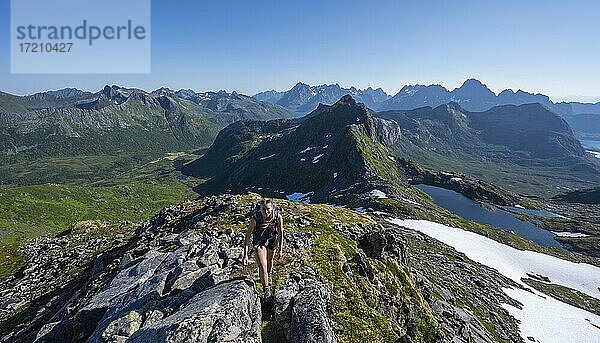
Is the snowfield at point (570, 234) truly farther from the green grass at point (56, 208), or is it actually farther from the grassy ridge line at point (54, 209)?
the grassy ridge line at point (54, 209)

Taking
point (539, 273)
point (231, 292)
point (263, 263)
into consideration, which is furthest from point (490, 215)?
point (231, 292)

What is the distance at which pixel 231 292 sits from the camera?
501 inches

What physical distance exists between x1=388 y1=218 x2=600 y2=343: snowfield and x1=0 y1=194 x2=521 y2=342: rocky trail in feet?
12.2

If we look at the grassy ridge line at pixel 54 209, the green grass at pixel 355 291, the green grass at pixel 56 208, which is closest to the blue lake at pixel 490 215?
the green grass at pixel 355 291

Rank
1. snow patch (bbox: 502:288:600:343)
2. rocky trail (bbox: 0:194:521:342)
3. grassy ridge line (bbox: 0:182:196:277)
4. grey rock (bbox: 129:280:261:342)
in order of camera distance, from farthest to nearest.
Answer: grassy ridge line (bbox: 0:182:196:277)
snow patch (bbox: 502:288:600:343)
rocky trail (bbox: 0:194:521:342)
grey rock (bbox: 129:280:261:342)

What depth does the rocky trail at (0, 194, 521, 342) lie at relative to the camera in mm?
12594

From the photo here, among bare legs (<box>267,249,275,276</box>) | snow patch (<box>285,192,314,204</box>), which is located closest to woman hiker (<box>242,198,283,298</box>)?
bare legs (<box>267,249,275,276</box>)

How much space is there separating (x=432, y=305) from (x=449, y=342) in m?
7.52

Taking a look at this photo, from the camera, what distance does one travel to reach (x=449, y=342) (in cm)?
2400

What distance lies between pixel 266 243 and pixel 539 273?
78.6m

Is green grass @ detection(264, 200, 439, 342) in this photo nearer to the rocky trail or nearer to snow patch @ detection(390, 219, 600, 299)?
the rocky trail

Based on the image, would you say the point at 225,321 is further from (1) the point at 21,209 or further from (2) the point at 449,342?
(1) the point at 21,209

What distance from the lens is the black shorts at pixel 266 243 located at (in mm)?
15297

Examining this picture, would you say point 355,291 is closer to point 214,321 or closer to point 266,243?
point 266,243
